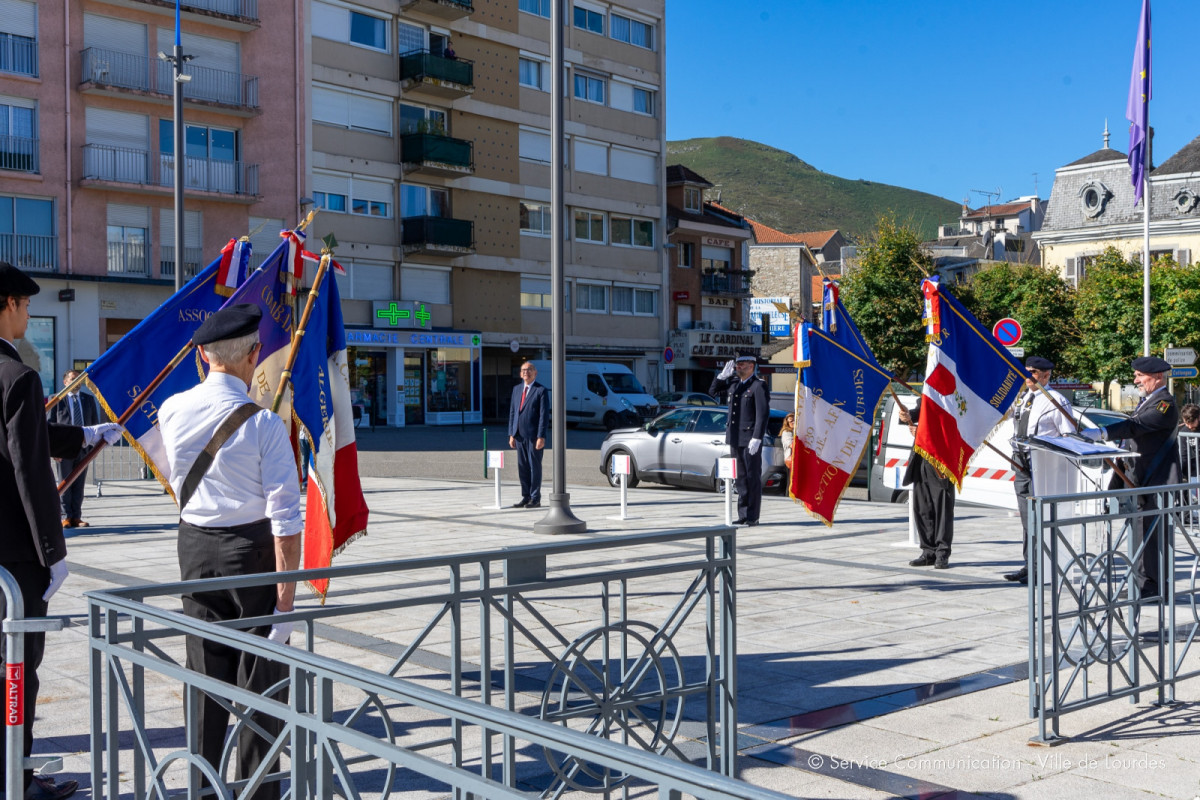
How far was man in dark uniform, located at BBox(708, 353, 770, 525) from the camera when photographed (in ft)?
44.1

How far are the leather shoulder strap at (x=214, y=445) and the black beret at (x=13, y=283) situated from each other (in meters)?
1.08

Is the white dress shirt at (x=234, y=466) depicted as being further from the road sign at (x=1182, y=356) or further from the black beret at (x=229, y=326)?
the road sign at (x=1182, y=356)

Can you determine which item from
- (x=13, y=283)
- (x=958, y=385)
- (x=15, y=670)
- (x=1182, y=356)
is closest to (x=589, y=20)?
(x=1182, y=356)

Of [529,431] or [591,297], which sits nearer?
[529,431]

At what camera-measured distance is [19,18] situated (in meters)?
32.1

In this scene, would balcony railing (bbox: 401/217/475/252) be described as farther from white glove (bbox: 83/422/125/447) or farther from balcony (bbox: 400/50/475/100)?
white glove (bbox: 83/422/125/447)

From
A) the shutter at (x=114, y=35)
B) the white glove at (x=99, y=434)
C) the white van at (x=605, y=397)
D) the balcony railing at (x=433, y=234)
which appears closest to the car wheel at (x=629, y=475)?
the white glove at (x=99, y=434)

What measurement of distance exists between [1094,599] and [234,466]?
407cm

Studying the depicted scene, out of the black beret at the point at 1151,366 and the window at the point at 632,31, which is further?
the window at the point at 632,31

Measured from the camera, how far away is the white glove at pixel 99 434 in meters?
4.93

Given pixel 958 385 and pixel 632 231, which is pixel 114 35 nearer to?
pixel 632 231

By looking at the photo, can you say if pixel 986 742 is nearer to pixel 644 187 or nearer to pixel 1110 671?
pixel 1110 671

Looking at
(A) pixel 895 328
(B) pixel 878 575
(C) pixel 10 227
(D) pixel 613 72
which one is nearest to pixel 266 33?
(C) pixel 10 227

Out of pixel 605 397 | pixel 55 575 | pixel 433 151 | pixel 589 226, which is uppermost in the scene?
pixel 433 151
